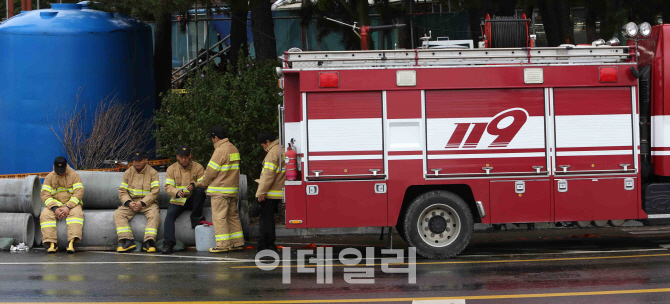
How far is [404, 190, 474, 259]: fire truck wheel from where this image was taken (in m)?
9.26

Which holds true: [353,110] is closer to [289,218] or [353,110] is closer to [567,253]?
[289,218]

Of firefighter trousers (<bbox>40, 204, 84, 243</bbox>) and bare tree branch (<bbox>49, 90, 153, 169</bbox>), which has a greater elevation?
bare tree branch (<bbox>49, 90, 153, 169</bbox>)

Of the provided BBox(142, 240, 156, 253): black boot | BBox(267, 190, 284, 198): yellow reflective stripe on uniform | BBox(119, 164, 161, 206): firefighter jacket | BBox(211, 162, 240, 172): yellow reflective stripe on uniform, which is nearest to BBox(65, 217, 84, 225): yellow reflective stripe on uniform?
BBox(119, 164, 161, 206): firefighter jacket

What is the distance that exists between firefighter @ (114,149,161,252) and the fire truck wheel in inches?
149

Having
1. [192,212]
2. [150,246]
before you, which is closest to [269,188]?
[192,212]

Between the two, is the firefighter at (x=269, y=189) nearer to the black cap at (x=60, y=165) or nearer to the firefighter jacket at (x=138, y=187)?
the firefighter jacket at (x=138, y=187)

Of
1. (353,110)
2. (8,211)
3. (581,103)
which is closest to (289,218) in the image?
(353,110)

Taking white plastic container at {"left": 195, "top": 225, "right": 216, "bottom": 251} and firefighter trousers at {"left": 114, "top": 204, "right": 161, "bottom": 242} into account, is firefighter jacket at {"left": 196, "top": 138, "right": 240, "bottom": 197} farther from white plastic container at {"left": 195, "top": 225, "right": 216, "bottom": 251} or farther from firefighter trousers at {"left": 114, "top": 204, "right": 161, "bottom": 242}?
firefighter trousers at {"left": 114, "top": 204, "right": 161, "bottom": 242}

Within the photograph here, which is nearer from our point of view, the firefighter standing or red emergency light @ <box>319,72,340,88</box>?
red emergency light @ <box>319,72,340,88</box>

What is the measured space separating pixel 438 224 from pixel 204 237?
135 inches

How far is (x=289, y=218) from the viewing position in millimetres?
9180

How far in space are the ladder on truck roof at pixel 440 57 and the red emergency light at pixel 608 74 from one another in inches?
7.4

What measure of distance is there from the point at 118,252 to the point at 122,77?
6392 millimetres

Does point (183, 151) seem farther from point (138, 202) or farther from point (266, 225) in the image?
point (266, 225)
